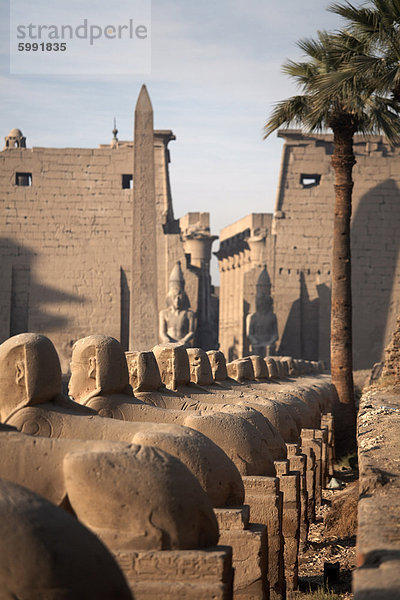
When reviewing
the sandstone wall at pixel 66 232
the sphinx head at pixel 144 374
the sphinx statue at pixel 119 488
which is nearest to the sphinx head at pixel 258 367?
the sphinx head at pixel 144 374

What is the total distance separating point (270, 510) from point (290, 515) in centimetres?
133

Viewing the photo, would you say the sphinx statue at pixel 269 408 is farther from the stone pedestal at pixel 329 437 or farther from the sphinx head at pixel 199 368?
the stone pedestal at pixel 329 437

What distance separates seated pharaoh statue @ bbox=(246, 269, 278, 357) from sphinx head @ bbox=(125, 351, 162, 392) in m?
19.3

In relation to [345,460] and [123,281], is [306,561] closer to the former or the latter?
[345,460]

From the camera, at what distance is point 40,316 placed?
27812 mm

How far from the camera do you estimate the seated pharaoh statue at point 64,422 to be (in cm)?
381

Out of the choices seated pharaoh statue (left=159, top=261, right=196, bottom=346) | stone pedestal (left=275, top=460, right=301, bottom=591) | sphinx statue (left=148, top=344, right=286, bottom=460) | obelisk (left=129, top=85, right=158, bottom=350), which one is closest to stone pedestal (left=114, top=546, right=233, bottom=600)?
sphinx statue (left=148, top=344, right=286, bottom=460)

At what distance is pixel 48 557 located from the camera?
7.58ft

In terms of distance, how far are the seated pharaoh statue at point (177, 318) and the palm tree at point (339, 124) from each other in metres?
9.94

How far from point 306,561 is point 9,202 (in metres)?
23.1

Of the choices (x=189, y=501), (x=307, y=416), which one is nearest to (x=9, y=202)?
(x=307, y=416)

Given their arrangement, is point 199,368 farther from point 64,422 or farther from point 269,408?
point 64,422

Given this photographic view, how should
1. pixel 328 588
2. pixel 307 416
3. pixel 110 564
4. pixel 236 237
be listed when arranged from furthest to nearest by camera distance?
pixel 236 237 → pixel 307 416 → pixel 328 588 → pixel 110 564

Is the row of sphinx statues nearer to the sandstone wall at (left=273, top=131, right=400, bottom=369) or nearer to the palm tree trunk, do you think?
the palm tree trunk
